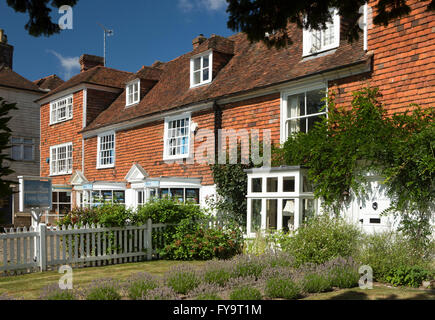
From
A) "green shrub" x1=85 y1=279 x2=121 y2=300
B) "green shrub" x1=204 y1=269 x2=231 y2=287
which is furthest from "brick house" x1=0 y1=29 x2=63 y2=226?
"green shrub" x1=204 y1=269 x2=231 y2=287

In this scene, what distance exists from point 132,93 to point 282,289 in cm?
1600

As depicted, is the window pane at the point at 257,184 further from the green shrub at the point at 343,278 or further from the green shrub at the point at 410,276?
the green shrub at the point at 410,276

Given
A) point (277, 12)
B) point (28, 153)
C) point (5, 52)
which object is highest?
point (5, 52)

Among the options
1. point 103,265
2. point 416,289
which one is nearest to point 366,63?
point 416,289

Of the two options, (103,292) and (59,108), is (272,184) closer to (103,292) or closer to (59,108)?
(103,292)

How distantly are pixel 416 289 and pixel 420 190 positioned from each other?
76.8 inches

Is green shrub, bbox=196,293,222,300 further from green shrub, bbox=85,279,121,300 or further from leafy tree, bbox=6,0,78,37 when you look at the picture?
leafy tree, bbox=6,0,78,37

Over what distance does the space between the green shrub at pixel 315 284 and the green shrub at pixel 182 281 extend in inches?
70.6

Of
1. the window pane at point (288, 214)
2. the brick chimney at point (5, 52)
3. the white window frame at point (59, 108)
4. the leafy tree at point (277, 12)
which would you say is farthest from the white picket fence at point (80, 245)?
the brick chimney at point (5, 52)

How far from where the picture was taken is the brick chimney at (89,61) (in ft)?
85.0

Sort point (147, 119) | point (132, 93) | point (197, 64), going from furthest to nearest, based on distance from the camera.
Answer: point (132, 93), point (147, 119), point (197, 64)

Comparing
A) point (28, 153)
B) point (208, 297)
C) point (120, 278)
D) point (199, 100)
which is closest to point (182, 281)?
point (208, 297)

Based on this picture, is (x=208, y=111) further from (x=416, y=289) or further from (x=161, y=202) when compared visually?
(x=416, y=289)

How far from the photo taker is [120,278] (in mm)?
9180
